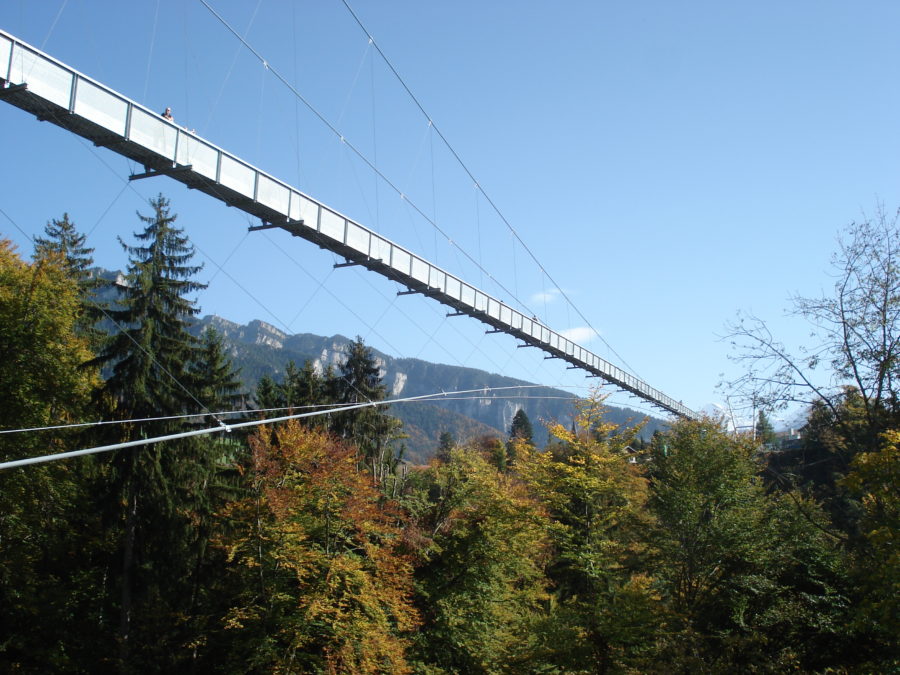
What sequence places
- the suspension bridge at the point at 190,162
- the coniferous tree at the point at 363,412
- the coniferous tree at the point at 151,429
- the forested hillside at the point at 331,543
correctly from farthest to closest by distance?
the coniferous tree at the point at 363,412 < the coniferous tree at the point at 151,429 < the forested hillside at the point at 331,543 < the suspension bridge at the point at 190,162

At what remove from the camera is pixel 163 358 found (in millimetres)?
27719

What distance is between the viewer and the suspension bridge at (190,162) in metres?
13.7

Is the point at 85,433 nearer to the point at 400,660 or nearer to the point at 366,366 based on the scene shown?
the point at 400,660

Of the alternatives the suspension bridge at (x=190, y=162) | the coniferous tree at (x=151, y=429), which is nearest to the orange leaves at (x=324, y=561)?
the coniferous tree at (x=151, y=429)

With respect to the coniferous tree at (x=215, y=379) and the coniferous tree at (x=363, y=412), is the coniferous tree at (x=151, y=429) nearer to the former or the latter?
the coniferous tree at (x=215, y=379)

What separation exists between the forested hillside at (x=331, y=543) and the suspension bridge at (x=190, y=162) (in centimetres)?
521

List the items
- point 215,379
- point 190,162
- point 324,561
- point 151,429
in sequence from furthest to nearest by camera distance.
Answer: point 215,379
point 151,429
point 324,561
point 190,162

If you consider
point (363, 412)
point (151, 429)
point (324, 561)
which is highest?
point (363, 412)

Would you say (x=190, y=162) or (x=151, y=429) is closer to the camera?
(x=190, y=162)

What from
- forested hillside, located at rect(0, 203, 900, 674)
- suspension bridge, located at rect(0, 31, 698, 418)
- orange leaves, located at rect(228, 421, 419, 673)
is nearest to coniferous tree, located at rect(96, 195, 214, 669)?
forested hillside, located at rect(0, 203, 900, 674)

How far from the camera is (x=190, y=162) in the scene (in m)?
16.6

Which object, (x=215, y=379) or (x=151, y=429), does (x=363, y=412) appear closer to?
(x=215, y=379)

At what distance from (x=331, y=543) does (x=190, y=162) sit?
13.3m

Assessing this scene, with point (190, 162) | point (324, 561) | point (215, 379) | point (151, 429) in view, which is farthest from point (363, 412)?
point (190, 162)
